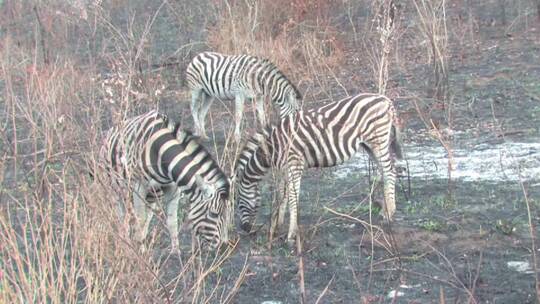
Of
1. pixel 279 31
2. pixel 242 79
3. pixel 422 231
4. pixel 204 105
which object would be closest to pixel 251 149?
pixel 422 231

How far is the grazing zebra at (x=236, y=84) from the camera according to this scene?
468 inches

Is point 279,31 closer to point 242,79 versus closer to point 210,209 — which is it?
point 242,79

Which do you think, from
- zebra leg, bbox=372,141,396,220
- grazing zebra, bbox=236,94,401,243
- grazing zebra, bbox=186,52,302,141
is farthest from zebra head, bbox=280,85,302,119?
zebra leg, bbox=372,141,396,220

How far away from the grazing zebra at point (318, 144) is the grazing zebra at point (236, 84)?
3424 mm

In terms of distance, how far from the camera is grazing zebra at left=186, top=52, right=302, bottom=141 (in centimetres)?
1188

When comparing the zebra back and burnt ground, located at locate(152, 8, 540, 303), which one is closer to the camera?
burnt ground, located at locate(152, 8, 540, 303)

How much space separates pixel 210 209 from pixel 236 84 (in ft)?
19.5

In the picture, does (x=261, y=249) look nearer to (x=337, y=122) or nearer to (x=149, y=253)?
(x=337, y=122)

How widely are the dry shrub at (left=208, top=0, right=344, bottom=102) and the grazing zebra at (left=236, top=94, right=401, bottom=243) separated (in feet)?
19.9

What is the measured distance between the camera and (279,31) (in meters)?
15.4

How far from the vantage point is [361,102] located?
8.00m

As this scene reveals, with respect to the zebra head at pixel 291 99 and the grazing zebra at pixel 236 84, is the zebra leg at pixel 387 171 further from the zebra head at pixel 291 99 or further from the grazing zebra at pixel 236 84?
the zebra head at pixel 291 99

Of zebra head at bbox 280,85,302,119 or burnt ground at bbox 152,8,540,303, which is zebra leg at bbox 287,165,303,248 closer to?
burnt ground at bbox 152,8,540,303

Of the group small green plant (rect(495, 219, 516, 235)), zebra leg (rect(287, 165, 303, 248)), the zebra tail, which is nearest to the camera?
small green plant (rect(495, 219, 516, 235))
